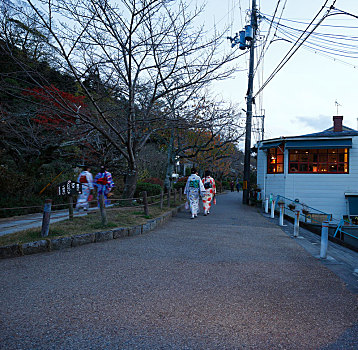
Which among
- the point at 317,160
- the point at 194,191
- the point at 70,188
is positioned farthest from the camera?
the point at 317,160

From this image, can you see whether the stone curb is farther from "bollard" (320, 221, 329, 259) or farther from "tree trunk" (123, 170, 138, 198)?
"bollard" (320, 221, 329, 259)

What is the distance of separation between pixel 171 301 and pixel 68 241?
3489 millimetres

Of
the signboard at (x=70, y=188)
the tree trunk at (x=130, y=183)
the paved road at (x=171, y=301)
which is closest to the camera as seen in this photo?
the paved road at (x=171, y=301)

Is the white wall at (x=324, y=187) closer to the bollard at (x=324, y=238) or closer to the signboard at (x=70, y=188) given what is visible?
the bollard at (x=324, y=238)

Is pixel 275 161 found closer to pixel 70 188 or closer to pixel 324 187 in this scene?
pixel 324 187

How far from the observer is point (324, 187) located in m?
16.0

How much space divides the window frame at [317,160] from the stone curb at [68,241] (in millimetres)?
10639

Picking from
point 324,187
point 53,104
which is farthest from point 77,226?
point 324,187

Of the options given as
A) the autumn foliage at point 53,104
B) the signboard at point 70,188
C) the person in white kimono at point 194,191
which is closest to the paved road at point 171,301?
the signboard at point 70,188

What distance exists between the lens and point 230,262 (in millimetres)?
5527

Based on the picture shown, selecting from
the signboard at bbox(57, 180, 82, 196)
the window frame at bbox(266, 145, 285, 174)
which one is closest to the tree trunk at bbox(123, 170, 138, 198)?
the signboard at bbox(57, 180, 82, 196)

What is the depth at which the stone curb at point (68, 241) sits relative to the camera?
5.45m

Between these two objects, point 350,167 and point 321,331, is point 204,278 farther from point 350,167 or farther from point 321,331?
point 350,167

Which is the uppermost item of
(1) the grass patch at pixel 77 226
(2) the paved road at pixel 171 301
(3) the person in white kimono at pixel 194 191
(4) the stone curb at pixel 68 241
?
(3) the person in white kimono at pixel 194 191
